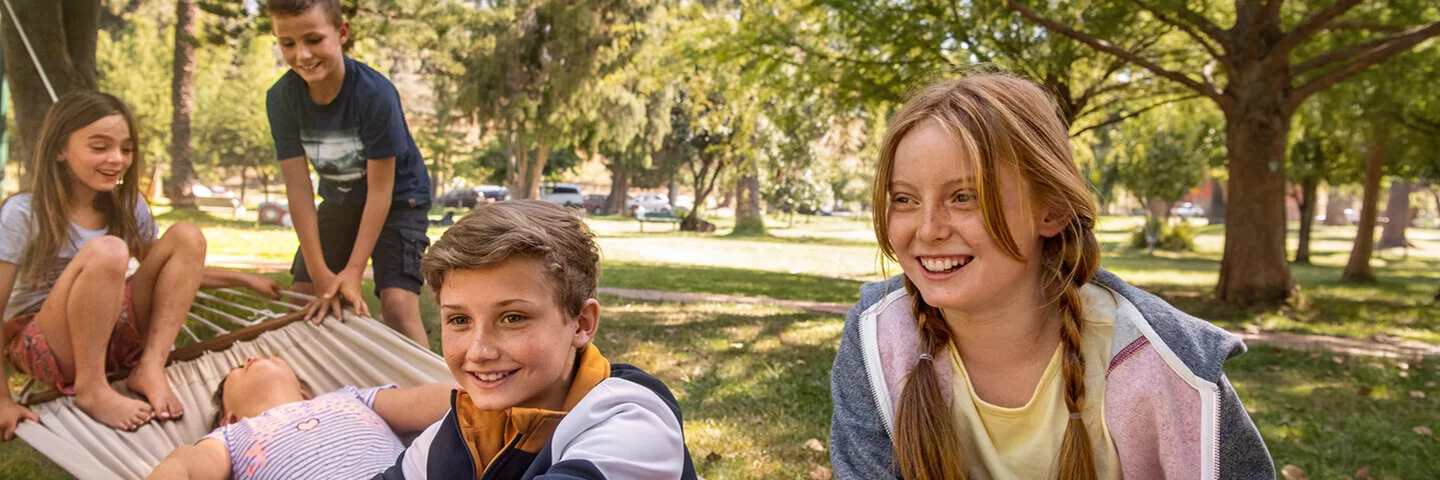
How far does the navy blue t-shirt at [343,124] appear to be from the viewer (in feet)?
11.0

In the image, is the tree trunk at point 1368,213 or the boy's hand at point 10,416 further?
the tree trunk at point 1368,213

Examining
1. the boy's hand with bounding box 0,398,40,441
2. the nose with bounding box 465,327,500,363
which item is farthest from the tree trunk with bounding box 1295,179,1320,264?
the boy's hand with bounding box 0,398,40,441

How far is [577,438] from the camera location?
5.25ft

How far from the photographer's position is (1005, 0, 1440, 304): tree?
8.05m

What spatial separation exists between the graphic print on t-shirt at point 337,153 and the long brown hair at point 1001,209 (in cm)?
225

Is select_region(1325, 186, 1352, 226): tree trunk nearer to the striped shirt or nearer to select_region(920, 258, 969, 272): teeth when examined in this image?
select_region(920, 258, 969, 272): teeth

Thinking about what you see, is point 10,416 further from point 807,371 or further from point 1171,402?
point 807,371

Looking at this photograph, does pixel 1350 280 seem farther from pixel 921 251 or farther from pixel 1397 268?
pixel 921 251

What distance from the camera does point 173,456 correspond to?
2330mm

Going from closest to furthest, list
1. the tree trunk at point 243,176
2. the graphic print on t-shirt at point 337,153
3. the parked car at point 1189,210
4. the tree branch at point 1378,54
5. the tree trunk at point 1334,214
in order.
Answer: the graphic print on t-shirt at point 337,153
the tree branch at point 1378,54
the tree trunk at point 243,176
the tree trunk at point 1334,214
the parked car at point 1189,210

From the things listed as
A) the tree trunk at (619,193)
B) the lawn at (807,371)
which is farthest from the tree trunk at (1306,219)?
the tree trunk at (619,193)

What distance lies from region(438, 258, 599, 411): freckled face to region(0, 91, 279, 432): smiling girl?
1.57 metres

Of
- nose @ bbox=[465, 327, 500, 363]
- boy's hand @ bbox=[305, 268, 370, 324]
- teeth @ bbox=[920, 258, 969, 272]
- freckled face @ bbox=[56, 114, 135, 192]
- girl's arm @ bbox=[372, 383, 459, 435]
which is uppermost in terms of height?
freckled face @ bbox=[56, 114, 135, 192]

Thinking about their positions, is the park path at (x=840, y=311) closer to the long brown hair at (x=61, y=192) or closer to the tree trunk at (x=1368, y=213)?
the long brown hair at (x=61, y=192)
